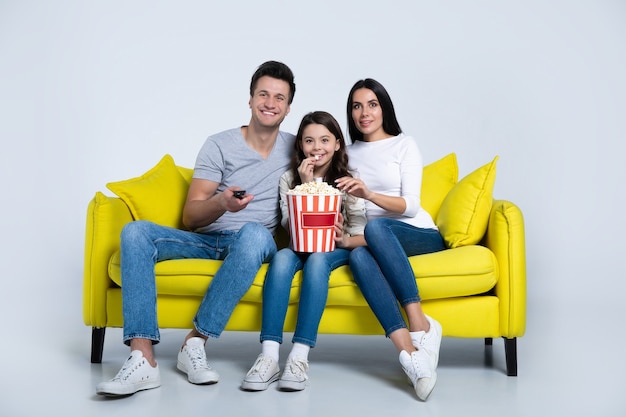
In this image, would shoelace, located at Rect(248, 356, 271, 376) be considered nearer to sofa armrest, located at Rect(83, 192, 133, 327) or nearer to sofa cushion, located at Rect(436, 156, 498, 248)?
sofa armrest, located at Rect(83, 192, 133, 327)

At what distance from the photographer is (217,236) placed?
335 cm

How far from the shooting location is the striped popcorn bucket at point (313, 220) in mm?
2941

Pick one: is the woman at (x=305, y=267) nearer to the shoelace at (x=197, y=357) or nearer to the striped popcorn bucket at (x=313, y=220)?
the striped popcorn bucket at (x=313, y=220)

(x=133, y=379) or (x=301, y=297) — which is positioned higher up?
(x=301, y=297)

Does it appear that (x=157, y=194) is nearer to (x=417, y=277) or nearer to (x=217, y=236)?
(x=217, y=236)

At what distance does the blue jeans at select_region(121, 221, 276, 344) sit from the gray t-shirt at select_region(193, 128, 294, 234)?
12.3 inches

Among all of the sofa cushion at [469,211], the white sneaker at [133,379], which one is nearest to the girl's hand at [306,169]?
the sofa cushion at [469,211]

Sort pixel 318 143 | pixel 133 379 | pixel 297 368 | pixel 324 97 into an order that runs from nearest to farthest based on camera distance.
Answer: pixel 133 379
pixel 297 368
pixel 318 143
pixel 324 97

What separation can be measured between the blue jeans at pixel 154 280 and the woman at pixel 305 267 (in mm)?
106

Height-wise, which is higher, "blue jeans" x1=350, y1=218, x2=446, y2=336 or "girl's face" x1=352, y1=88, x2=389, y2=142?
"girl's face" x1=352, y1=88, x2=389, y2=142

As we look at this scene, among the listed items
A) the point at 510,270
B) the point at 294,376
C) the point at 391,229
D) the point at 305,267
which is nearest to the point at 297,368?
the point at 294,376

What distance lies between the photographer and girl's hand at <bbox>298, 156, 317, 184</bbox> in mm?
3209

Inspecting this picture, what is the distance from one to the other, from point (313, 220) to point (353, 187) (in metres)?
0.21

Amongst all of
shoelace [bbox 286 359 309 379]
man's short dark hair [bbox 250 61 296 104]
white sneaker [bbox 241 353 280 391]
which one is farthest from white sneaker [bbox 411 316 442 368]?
man's short dark hair [bbox 250 61 296 104]
